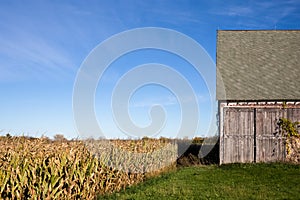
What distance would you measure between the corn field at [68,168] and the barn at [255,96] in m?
5.27

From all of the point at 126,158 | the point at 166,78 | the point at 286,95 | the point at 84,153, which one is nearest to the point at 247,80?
the point at 286,95

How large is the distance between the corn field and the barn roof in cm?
711

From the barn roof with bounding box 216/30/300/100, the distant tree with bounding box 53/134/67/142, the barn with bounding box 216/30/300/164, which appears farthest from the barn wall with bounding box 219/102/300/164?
the distant tree with bounding box 53/134/67/142

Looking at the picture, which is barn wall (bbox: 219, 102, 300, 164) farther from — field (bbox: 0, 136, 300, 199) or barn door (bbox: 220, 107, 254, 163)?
field (bbox: 0, 136, 300, 199)

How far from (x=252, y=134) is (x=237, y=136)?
2.39 feet

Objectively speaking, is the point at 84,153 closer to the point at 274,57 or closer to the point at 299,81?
the point at 299,81

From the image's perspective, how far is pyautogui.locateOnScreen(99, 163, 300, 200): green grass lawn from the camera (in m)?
9.85

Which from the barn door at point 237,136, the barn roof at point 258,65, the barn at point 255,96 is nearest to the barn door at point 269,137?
the barn at point 255,96

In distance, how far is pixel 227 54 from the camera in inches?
830

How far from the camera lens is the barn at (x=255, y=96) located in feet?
56.0

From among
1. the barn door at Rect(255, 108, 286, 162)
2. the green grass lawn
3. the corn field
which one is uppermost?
the barn door at Rect(255, 108, 286, 162)

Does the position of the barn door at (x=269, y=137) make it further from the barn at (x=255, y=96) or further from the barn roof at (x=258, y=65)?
the barn roof at (x=258, y=65)

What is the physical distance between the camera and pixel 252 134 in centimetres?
1714

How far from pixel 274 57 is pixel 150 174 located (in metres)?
11.4
